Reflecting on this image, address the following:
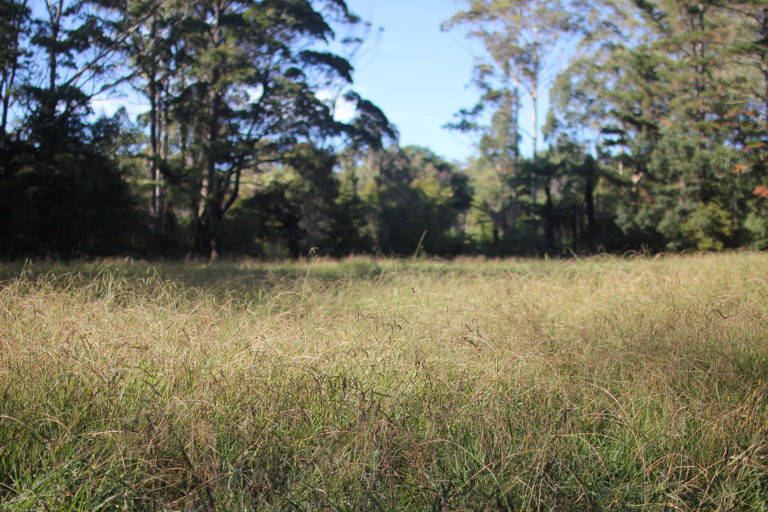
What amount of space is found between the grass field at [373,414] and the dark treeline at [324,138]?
11.1 m

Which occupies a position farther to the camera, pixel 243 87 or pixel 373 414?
pixel 243 87

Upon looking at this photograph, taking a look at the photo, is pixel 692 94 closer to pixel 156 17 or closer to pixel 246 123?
pixel 246 123

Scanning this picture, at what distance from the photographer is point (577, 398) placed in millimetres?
2688

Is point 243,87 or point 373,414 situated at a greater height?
point 243,87

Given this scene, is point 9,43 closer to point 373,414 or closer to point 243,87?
point 243,87

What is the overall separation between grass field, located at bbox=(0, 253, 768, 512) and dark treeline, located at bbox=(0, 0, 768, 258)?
11115 millimetres

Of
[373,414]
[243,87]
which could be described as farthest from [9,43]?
[373,414]

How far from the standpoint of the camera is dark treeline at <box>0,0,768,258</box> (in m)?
14.5

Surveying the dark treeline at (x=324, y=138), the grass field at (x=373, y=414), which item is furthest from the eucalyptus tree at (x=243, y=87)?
the grass field at (x=373, y=414)

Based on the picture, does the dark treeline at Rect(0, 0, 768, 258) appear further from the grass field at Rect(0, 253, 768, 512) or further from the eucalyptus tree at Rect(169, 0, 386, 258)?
the grass field at Rect(0, 253, 768, 512)

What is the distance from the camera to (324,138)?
776 inches

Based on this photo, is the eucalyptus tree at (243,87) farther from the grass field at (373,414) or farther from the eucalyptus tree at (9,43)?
the grass field at (373,414)

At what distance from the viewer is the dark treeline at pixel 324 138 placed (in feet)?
47.7

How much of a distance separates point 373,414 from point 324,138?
721 inches
